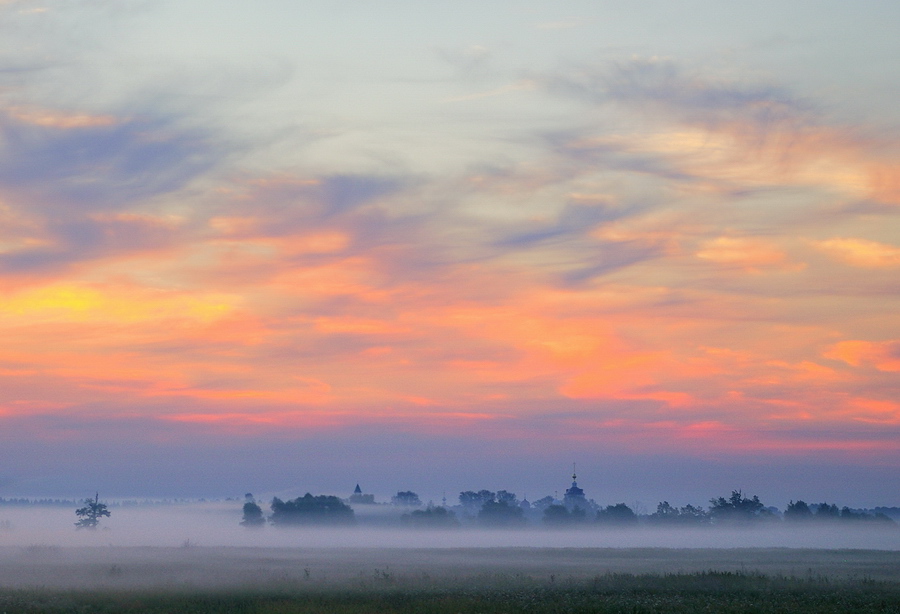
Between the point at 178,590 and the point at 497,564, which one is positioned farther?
the point at 497,564

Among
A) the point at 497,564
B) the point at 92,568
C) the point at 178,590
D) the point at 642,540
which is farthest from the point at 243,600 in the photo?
the point at 642,540

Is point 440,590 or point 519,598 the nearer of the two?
point 519,598

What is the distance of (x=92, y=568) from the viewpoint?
81.4 m

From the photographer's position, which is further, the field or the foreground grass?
the field

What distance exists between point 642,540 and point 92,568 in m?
136

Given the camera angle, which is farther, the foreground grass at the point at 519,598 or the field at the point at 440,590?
the field at the point at 440,590

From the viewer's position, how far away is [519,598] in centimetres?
5312

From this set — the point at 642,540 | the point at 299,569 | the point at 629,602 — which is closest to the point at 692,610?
the point at 629,602

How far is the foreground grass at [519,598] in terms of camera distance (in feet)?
163

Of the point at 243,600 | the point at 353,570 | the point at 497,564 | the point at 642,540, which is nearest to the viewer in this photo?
the point at 243,600

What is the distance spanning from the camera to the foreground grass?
49531 millimetres

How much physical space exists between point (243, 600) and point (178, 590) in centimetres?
721

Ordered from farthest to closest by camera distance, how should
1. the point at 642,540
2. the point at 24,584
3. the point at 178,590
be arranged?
the point at 642,540, the point at 24,584, the point at 178,590

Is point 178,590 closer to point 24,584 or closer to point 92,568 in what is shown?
point 24,584
